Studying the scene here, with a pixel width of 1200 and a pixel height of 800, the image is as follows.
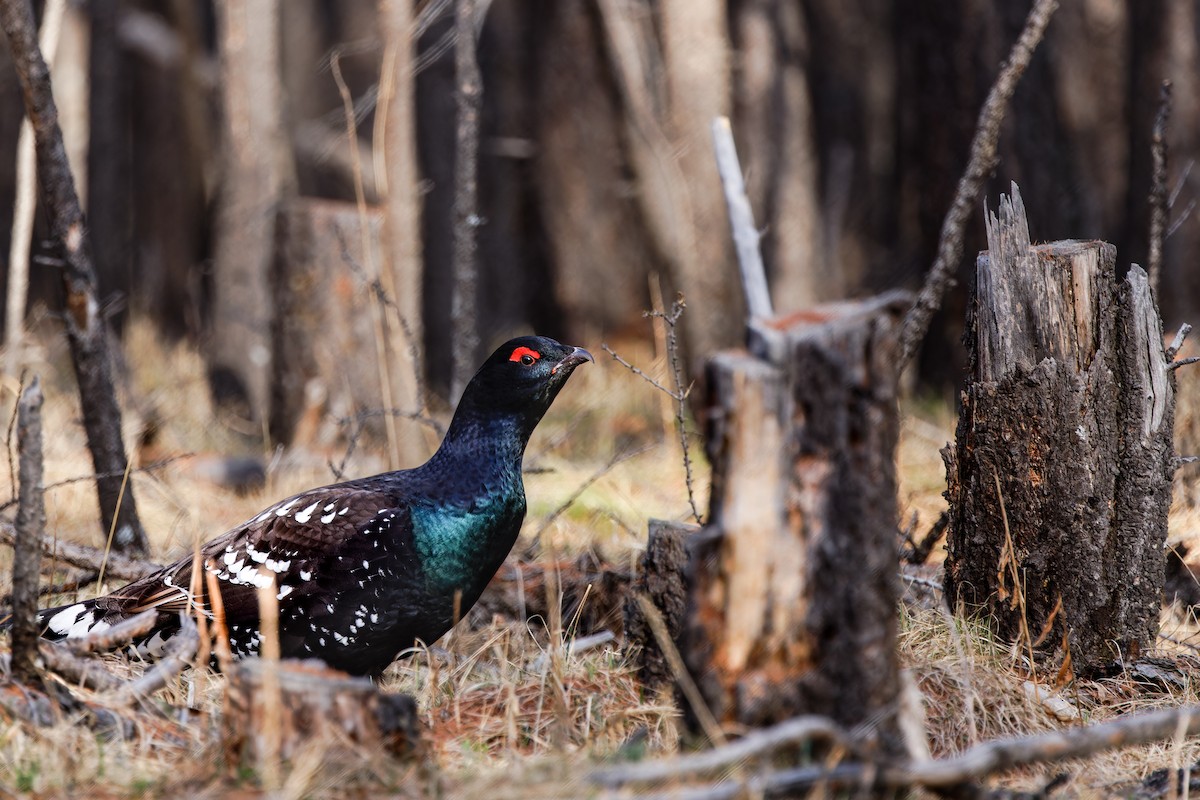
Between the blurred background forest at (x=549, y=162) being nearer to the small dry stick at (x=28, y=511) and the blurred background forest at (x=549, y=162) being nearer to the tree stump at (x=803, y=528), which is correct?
the small dry stick at (x=28, y=511)

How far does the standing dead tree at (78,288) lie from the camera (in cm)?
404

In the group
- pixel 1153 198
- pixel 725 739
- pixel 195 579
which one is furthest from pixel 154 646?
pixel 1153 198

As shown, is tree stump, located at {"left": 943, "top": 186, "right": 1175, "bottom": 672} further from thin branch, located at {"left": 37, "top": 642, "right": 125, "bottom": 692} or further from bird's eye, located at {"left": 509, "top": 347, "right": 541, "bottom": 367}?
thin branch, located at {"left": 37, "top": 642, "right": 125, "bottom": 692}

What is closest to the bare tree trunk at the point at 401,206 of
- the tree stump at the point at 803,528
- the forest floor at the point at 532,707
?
the forest floor at the point at 532,707

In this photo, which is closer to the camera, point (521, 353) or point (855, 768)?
point (855, 768)

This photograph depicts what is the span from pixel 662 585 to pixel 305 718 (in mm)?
1386

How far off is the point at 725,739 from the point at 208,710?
157 centimetres

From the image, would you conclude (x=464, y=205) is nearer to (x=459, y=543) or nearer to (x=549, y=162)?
(x=459, y=543)

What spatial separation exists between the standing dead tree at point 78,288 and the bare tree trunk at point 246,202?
13.2ft

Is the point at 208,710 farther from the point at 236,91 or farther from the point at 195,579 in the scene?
the point at 236,91

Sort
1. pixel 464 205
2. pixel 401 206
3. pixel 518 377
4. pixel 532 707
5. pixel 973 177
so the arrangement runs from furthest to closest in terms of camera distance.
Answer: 1. pixel 401 206
2. pixel 464 205
3. pixel 973 177
4. pixel 518 377
5. pixel 532 707

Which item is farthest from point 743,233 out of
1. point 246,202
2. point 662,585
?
point 246,202

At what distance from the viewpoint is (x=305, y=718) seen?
2494mm

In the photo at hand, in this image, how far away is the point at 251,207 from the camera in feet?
29.3
